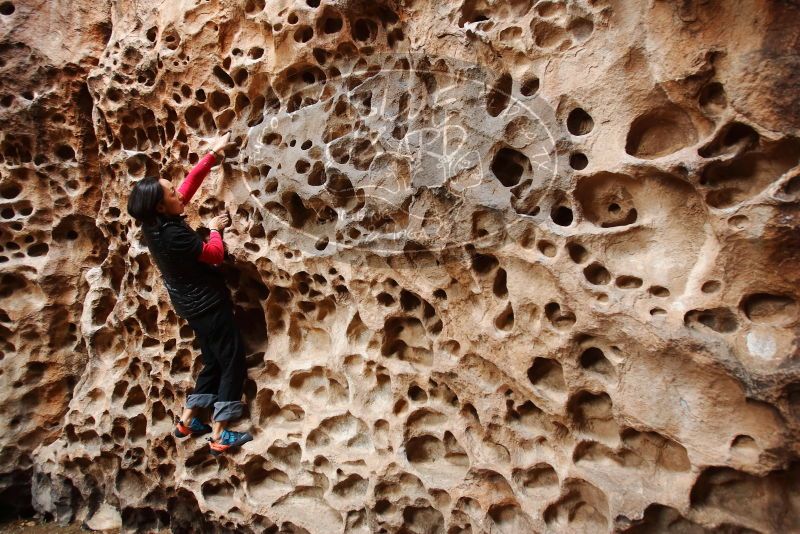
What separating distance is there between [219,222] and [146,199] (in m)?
0.34

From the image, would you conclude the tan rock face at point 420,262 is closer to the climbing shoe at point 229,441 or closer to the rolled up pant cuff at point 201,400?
the climbing shoe at point 229,441

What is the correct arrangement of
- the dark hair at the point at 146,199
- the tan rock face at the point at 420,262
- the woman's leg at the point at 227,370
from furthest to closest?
1. the woman's leg at the point at 227,370
2. the dark hair at the point at 146,199
3. the tan rock face at the point at 420,262

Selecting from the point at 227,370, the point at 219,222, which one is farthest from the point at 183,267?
the point at 227,370

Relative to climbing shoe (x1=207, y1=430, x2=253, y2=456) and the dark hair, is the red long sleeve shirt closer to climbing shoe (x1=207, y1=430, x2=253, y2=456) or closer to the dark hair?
the dark hair

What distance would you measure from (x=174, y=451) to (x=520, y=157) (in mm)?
2074

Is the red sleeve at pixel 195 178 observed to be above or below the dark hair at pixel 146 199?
above

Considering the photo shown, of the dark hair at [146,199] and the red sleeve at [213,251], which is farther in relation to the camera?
the red sleeve at [213,251]

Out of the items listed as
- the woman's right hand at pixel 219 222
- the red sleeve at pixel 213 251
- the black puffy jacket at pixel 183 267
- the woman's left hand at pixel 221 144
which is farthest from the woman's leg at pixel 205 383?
the woman's left hand at pixel 221 144

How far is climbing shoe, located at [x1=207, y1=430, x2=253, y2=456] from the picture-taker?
8.66ft

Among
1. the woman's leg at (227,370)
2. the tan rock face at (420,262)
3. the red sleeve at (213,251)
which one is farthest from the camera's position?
the woman's leg at (227,370)

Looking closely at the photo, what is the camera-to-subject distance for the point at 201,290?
8.55 ft

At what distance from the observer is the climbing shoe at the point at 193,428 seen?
9.00 ft

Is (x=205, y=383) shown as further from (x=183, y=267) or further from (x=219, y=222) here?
(x=219, y=222)

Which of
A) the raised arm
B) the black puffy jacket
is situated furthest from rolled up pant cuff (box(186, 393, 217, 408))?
the raised arm
